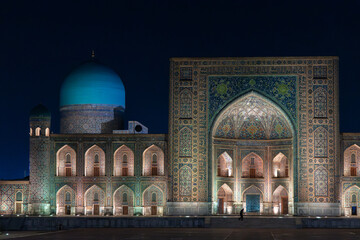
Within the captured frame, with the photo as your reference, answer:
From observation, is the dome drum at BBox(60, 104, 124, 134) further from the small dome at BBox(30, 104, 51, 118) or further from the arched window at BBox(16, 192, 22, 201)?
the arched window at BBox(16, 192, 22, 201)

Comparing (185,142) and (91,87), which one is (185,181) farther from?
(91,87)

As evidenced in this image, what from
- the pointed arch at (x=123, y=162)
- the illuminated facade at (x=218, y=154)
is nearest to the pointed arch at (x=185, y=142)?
the illuminated facade at (x=218, y=154)

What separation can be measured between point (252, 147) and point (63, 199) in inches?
294

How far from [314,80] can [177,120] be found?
514 cm

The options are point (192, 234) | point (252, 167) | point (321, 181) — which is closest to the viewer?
point (192, 234)

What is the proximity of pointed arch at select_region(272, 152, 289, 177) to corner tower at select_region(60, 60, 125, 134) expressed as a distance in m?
6.71

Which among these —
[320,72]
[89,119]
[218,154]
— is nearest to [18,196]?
[89,119]

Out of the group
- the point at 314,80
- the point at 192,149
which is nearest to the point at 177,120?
the point at 192,149

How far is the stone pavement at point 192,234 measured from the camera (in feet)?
60.6

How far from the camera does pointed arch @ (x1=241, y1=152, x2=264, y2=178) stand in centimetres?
2866

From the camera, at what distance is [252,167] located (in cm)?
2872

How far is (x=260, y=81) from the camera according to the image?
87.8ft

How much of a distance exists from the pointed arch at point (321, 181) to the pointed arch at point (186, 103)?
5.00 meters

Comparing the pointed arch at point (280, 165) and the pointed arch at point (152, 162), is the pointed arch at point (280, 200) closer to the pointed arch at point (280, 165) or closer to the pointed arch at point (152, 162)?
the pointed arch at point (280, 165)
